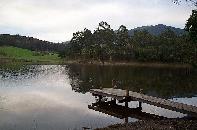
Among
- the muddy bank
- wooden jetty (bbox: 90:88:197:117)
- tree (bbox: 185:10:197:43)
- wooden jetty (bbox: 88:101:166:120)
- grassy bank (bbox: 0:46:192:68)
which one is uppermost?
tree (bbox: 185:10:197:43)

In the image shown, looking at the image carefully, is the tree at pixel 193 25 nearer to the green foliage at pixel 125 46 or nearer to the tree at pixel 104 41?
the green foliage at pixel 125 46

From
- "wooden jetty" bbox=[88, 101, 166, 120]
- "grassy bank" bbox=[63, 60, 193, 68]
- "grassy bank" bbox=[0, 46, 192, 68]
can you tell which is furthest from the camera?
"grassy bank" bbox=[0, 46, 192, 68]

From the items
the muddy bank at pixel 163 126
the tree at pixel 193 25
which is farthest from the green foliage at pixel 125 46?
the muddy bank at pixel 163 126

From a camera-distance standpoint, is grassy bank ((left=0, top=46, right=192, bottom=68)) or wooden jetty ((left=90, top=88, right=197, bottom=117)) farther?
A: grassy bank ((left=0, top=46, right=192, bottom=68))

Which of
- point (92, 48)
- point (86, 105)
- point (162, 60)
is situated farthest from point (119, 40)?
point (86, 105)

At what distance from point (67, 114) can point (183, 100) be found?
17111 millimetres

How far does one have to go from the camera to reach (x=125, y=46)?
157 meters

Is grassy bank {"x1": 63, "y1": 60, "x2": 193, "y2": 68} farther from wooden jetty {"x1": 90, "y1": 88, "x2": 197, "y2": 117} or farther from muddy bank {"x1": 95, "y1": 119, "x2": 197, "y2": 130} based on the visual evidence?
muddy bank {"x1": 95, "y1": 119, "x2": 197, "y2": 130}

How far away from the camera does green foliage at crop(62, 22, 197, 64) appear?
131000mm

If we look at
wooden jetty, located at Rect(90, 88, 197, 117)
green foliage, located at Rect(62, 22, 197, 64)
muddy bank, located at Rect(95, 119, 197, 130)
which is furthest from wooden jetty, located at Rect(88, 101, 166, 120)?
green foliage, located at Rect(62, 22, 197, 64)

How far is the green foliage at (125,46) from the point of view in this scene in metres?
131

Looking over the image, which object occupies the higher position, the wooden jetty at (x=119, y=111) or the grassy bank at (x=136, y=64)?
the grassy bank at (x=136, y=64)

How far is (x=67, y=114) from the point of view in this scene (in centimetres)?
3444

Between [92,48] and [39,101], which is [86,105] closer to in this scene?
[39,101]
